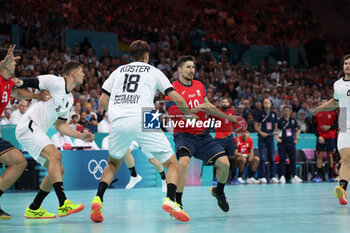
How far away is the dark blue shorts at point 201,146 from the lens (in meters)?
8.18

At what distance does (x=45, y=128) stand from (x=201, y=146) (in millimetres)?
2384

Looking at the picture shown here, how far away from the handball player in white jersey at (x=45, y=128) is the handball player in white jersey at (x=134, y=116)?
30.2 inches

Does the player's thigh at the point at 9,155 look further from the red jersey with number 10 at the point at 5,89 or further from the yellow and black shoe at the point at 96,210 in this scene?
the yellow and black shoe at the point at 96,210

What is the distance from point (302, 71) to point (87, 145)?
16800 millimetres

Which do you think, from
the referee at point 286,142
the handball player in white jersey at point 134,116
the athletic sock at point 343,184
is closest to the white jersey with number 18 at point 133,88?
the handball player in white jersey at point 134,116

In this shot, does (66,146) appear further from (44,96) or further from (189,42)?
(189,42)

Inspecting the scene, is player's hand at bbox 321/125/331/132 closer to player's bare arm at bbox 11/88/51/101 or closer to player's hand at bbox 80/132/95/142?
player's hand at bbox 80/132/95/142

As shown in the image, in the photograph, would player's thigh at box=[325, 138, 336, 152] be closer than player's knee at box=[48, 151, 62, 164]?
No

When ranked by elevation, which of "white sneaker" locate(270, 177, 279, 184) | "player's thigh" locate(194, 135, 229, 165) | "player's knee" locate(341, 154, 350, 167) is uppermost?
"player's thigh" locate(194, 135, 229, 165)

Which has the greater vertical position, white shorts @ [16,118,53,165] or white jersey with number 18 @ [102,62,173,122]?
white jersey with number 18 @ [102,62,173,122]

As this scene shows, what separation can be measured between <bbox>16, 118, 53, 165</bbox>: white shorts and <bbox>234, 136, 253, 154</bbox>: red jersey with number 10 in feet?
35.9

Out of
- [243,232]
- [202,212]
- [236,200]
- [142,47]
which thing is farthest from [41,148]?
[236,200]

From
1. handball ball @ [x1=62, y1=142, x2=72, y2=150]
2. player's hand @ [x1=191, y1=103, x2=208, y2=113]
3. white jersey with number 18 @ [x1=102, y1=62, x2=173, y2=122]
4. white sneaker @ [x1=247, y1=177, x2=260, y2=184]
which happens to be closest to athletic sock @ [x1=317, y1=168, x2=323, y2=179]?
white sneaker @ [x1=247, y1=177, x2=260, y2=184]

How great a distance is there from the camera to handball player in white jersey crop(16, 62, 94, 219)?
745cm
